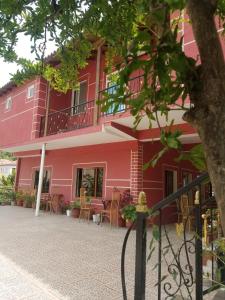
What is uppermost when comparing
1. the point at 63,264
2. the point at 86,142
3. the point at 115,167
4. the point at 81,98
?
the point at 81,98

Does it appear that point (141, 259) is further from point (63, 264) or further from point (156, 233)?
point (63, 264)

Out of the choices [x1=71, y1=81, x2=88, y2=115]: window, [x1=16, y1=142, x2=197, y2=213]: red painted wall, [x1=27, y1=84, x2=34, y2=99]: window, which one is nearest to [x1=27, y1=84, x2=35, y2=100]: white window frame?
[x1=27, y1=84, x2=34, y2=99]: window

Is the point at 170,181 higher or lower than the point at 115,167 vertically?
lower

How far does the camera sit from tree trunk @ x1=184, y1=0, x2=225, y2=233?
824 mm

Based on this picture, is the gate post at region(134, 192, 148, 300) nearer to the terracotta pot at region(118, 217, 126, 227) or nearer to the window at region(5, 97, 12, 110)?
the terracotta pot at region(118, 217, 126, 227)

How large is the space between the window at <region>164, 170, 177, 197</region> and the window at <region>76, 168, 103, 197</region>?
2.36m

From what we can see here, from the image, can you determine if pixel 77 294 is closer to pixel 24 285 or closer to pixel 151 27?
pixel 24 285

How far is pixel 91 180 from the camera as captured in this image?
11414 mm

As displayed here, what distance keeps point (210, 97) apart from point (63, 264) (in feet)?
14.9

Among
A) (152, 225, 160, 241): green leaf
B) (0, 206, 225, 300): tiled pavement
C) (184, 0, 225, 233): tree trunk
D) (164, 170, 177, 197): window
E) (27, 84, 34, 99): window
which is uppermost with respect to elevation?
(27, 84, 34, 99): window

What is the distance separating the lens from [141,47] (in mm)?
892

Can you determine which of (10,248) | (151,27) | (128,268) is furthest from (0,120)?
(151,27)

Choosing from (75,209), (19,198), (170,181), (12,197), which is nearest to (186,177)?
(170,181)

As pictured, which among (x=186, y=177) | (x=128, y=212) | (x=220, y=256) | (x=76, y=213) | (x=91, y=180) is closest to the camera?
(x=220, y=256)
